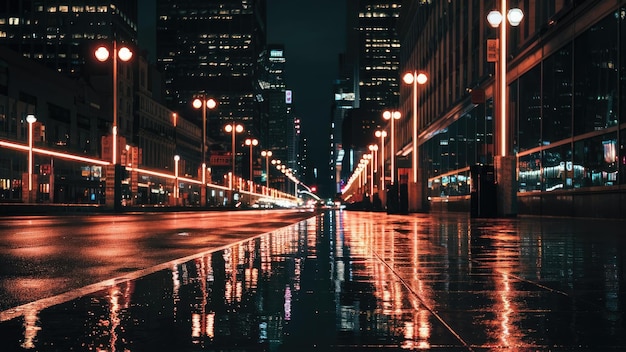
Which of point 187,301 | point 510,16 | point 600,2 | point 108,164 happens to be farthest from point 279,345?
point 108,164

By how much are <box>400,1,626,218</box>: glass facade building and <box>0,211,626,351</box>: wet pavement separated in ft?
73.2

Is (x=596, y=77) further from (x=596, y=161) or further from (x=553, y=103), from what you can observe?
(x=553, y=103)

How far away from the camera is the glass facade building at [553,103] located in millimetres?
32156

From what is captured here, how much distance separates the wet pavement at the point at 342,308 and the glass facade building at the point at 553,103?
22308 mm

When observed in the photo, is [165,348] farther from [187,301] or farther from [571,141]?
[571,141]

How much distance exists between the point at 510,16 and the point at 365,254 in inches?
744

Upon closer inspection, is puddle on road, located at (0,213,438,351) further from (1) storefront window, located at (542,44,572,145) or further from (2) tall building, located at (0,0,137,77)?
(2) tall building, located at (0,0,137,77)

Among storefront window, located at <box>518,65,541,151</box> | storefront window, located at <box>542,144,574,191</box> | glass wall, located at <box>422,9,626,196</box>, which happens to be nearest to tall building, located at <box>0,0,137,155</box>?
storefront window, located at <box>518,65,541,151</box>

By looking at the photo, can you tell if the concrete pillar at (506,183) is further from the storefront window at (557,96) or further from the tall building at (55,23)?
the tall building at (55,23)

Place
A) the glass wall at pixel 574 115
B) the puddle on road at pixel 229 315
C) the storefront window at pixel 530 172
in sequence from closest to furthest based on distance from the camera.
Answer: the puddle on road at pixel 229 315 → the glass wall at pixel 574 115 → the storefront window at pixel 530 172

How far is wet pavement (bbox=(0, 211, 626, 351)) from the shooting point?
524 cm

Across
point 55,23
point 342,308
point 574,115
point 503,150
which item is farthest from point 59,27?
point 342,308

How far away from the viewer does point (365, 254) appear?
13.2m

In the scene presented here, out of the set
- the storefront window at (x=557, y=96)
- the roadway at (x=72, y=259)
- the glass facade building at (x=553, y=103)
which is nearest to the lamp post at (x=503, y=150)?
the glass facade building at (x=553, y=103)
